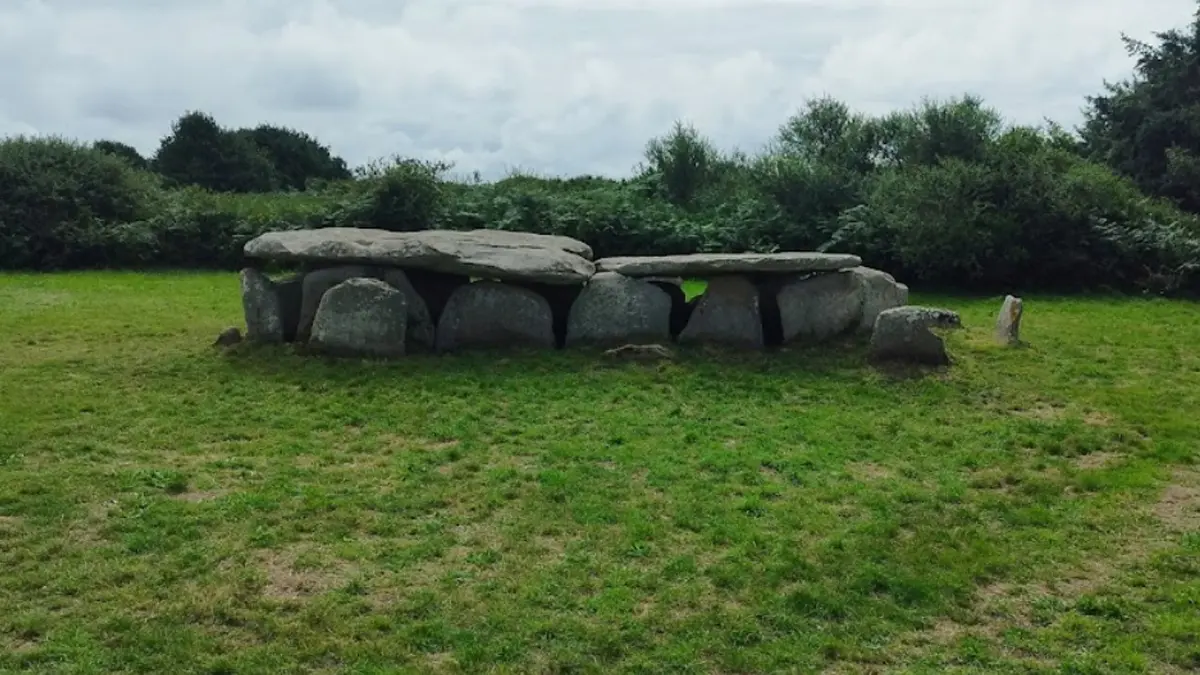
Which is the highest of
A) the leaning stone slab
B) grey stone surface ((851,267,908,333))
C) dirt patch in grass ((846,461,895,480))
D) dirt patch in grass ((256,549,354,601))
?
the leaning stone slab

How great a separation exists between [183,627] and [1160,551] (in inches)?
201

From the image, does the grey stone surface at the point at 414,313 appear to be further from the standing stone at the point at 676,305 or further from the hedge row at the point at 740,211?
the hedge row at the point at 740,211

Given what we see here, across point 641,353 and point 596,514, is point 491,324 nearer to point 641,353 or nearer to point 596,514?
point 641,353

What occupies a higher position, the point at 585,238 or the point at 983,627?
the point at 585,238

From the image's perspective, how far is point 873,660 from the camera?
4930 millimetres

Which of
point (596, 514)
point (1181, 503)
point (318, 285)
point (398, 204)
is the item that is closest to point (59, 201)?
point (398, 204)

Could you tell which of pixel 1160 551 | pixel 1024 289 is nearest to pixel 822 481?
pixel 1160 551

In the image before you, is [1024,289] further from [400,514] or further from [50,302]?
[50,302]

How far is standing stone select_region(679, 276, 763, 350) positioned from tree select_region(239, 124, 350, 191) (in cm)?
3353

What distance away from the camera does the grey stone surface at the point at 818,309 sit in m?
12.1

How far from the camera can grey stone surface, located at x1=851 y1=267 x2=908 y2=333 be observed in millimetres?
12266

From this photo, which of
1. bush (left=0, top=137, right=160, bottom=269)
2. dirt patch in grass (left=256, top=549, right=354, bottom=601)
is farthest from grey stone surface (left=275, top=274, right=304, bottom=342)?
bush (left=0, top=137, right=160, bottom=269)

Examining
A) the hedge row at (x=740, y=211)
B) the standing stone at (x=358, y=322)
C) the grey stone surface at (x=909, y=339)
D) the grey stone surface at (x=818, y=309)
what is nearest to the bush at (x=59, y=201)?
the hedge row at (x=740, y=211)

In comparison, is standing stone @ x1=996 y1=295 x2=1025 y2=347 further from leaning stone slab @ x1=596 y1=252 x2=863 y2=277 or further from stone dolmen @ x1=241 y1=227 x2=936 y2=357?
leaning stone slab @ x1=596 y1=252 x2=863 y2=277
